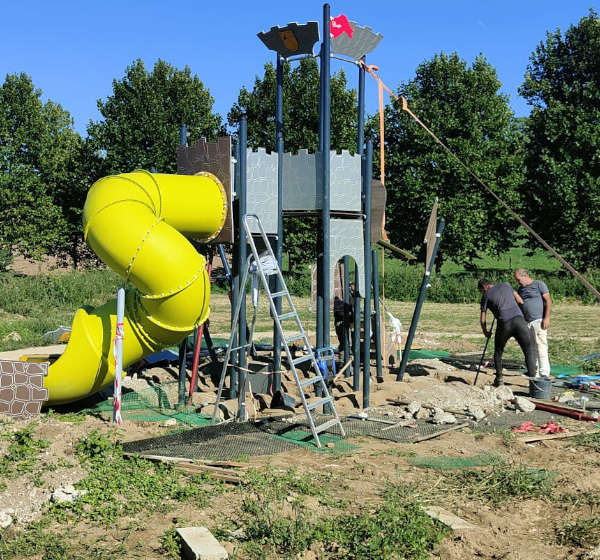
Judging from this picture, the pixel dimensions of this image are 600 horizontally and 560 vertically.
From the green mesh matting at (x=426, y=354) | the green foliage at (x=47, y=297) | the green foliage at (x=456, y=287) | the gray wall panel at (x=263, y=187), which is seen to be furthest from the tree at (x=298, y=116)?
the gray wall panel at (x=263, y=187)

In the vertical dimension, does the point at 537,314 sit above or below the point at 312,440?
above

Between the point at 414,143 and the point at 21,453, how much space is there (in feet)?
94.2

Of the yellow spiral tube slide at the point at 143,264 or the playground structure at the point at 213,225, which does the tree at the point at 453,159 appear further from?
the yellow spiral tube slide at the point at 143,264

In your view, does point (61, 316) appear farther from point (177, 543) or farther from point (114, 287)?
point (177, 543)

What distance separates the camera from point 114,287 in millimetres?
26969

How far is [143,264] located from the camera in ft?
27.0

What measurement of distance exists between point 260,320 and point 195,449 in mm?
14413

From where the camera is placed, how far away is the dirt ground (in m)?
5.36

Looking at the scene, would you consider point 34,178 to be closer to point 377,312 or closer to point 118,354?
point 377,312

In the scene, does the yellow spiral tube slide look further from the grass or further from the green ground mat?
the green ground mat

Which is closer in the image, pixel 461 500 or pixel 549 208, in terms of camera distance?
pixel 461 500

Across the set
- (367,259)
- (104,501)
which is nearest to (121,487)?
(104,501)

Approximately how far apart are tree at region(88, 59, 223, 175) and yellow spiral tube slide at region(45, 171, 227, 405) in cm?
2312

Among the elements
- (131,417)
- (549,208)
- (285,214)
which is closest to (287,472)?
(131,417)
